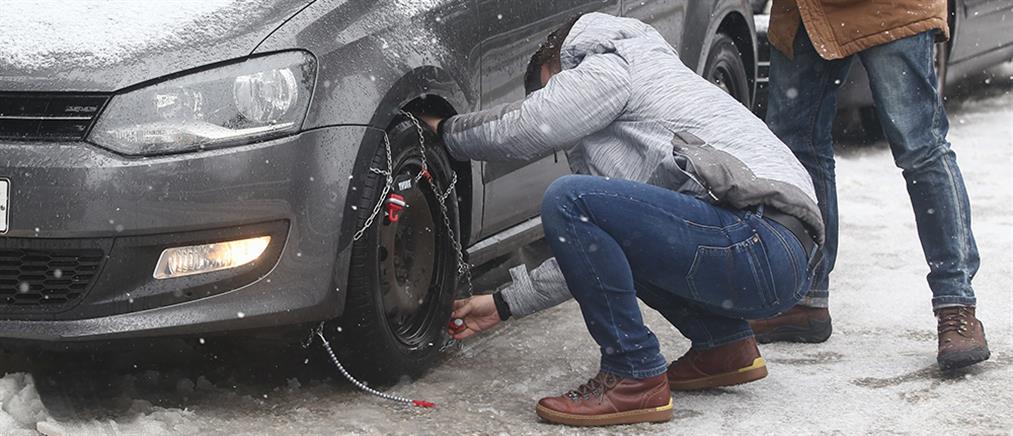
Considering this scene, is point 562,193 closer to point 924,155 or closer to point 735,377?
point 735,377

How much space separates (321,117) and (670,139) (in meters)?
0.87

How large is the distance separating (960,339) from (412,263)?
1.54 m

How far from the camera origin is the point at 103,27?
12.1 feet

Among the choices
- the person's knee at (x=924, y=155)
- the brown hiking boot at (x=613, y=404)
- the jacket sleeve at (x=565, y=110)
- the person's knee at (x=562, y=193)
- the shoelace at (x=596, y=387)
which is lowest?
the brown hiking boot at (x=613, y=404)

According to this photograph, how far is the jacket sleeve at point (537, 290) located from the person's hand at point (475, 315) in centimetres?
8

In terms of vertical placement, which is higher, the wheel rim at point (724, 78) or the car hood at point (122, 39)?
the car hood at point (122, 39)

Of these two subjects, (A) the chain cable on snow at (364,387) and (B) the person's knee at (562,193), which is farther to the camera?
(A) the chain cable on snow at (364,387)

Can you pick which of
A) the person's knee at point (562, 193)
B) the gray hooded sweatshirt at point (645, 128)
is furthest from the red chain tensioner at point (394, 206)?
the person's knee at point (562, 193)

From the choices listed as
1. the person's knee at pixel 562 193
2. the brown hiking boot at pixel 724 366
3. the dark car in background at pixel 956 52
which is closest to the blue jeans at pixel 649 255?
the person's knee at pixel 562 193

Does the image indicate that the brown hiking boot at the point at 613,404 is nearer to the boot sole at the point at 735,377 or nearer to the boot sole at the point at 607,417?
the boot sole at the point at 607,417

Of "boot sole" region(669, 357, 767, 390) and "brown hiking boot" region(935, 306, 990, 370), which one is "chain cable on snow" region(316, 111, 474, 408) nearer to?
"boot sole" region(669, 357, 767, 390)

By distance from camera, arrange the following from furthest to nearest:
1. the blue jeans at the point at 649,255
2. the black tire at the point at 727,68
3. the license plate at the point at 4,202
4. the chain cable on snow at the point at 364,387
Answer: the black tire at the point at 727,68 → the chain cable on snow at the point at 364,387 → the blue jeans at the point at 649,255 → the license plate at the point at 4,202

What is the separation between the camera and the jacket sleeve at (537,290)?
4.12m

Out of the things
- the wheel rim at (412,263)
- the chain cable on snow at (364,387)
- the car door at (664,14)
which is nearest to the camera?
the chain cable on snow at (364,387)
